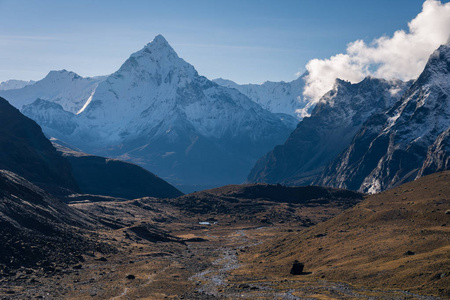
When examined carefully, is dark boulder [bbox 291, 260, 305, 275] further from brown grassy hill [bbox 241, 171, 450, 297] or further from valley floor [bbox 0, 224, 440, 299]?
brown grassy hill [bbox 241, 171, 450, 297]

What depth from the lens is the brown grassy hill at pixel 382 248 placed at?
81625 mm

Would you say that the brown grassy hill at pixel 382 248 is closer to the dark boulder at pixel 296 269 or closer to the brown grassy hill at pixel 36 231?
the dark boulder at pixel 296 269

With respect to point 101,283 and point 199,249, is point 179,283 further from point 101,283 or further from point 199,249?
point 199,249

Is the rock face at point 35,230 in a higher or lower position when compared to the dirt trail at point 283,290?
higher

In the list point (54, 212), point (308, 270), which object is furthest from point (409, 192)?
point (54, 212)

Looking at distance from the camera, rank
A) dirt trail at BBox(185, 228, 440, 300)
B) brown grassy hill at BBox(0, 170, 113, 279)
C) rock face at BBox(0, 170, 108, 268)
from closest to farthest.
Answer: dirt trail at BBox(185, 228, 440, 300), brown grassy hill at BBox(0, 170, 113, 279), rock face at BBox(0, 170, 108, 268)

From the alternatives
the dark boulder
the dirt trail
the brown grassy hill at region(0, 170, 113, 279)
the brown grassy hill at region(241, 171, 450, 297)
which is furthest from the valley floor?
the brown grassy hill at region(0, 170, 113, 279)

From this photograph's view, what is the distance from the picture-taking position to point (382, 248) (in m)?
100

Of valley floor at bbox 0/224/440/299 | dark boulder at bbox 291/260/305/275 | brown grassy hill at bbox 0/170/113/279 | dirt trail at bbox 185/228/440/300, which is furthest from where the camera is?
brown grassy hill at bbox 0/170/113/279

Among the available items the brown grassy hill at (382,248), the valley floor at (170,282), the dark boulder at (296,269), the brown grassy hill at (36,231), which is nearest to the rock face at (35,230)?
the brown grassy hill at (36,231)

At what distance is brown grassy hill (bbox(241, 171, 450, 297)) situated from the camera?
8162cm

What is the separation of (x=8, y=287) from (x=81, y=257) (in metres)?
35.2

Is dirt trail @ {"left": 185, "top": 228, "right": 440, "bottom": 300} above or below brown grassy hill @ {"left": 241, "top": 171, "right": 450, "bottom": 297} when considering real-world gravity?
below

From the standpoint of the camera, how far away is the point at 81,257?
421 feet
